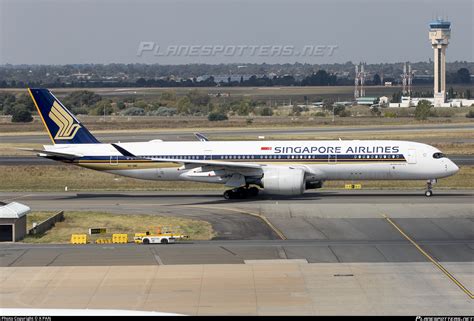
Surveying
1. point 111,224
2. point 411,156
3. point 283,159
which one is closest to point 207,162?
point 283,159

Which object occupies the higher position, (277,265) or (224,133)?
(224,133)

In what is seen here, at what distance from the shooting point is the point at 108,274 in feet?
109

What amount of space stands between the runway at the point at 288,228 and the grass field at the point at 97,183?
3.15 m


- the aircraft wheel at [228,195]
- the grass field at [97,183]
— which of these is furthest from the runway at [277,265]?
the grass field at [97,183]

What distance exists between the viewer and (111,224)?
45156 mm

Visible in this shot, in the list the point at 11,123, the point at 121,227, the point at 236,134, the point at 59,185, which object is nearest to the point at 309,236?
the point at 121,227

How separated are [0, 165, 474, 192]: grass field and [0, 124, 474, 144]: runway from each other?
1043 inches

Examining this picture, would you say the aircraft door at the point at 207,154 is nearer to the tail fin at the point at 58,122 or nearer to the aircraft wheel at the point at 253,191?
the aircraft wheel at the point at 253,191

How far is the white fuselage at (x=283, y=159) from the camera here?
53.8m

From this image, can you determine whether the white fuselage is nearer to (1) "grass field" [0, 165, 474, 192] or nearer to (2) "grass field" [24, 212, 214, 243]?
(1) "grass field" [0, 165, 474, 192]

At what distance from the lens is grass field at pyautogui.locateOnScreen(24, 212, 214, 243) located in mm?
42281

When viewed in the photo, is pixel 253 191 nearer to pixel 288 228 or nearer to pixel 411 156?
pixel 411 156

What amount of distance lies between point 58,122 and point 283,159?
14.9 meters

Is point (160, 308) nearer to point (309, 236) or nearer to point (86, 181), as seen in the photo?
point (309, 236)
